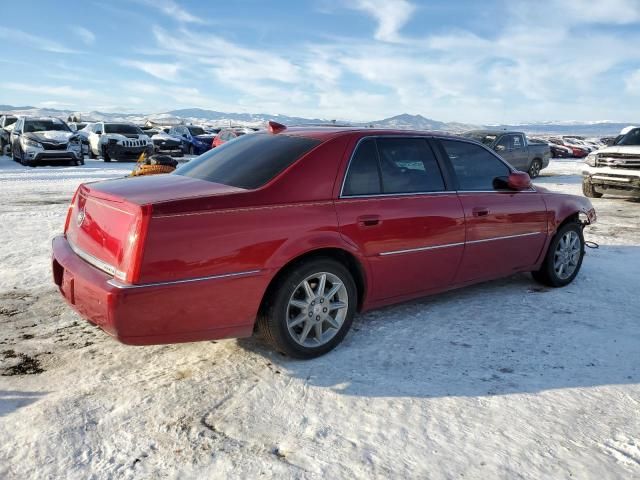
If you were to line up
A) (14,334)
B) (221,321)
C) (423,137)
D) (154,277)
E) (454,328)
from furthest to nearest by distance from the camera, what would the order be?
(423,137), (454,328), (14,334), (221,321), (154,277)

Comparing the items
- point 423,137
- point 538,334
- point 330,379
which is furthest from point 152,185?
point 538,334

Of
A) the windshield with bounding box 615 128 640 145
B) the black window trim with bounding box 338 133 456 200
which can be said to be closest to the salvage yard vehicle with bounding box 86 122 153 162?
the windshield with bounding box 615 128 640 145

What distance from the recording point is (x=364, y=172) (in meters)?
3.75

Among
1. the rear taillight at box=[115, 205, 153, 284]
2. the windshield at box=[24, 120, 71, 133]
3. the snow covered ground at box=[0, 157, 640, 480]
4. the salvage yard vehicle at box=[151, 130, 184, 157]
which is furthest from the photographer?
the salvage yard vehicle at box=[151, 130, 184, 157]

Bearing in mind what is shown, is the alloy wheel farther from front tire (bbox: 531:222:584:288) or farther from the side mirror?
front tire (bbox: 531:222:584:288)

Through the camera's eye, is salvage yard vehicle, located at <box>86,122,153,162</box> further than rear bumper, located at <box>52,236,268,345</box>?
Yes

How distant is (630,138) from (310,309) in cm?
1126

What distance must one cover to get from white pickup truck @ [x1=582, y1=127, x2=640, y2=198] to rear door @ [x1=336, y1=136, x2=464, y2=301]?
8499 millimetres

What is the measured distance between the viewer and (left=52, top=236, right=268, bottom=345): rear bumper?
279 cm

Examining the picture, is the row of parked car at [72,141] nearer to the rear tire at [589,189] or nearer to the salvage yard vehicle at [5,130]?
the salvage yard vehicle at [5,130]

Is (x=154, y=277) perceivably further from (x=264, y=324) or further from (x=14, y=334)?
(x=14, y=334)

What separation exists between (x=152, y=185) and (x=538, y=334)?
116 inches

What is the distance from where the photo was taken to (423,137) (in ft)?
14.1

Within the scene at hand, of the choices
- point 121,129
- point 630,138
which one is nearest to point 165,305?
point 630,138
